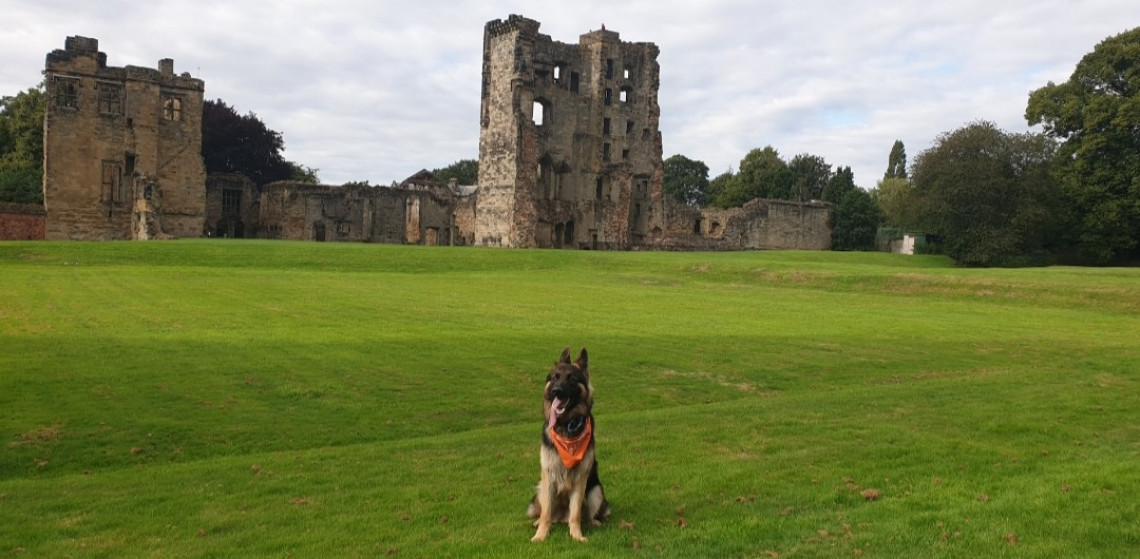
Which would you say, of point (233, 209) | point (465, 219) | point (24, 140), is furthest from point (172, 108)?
point (465, 219)

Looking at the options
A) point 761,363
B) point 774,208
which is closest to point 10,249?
point 761,363

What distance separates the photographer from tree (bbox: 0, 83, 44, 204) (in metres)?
68.5

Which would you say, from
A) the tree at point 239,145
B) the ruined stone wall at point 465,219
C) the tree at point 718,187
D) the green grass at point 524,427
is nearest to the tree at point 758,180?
the tree at point 718,187

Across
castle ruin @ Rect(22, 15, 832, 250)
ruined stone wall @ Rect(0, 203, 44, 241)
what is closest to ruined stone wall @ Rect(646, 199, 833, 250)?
castle ruin @ Rect(22, 15, 832, 250)

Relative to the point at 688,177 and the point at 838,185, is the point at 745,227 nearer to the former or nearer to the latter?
the point at 838,185

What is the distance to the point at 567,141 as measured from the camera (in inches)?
2749

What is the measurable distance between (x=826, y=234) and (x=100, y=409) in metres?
82.2

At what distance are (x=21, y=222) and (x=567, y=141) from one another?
39795mm

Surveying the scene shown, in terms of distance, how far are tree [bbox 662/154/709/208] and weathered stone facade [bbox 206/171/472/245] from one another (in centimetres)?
5988

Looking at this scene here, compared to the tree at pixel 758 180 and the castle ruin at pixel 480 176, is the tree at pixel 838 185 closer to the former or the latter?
the tree at pixel 758 180

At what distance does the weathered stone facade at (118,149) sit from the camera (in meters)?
61.6

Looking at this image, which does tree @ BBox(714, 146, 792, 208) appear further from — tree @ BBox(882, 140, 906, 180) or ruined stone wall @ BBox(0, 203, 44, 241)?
ruined stone wall @ BBox(0, 203, 44, 241)

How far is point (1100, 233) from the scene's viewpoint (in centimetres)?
5706

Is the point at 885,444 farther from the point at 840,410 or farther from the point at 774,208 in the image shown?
the point at 774,208
